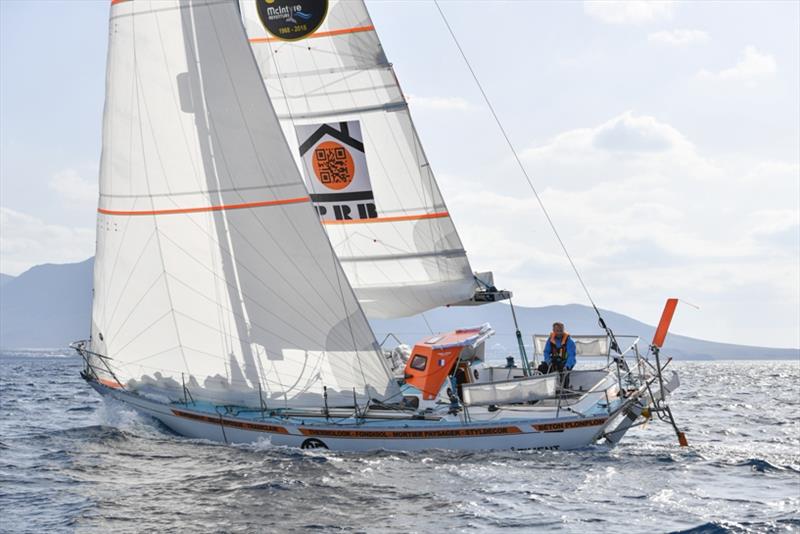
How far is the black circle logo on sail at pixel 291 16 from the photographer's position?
62.0 feet

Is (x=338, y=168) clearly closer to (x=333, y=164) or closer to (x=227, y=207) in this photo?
(x=333, y=164)

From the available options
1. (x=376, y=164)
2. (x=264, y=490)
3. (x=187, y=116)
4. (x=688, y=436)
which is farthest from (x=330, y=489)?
(x=688, y=436)

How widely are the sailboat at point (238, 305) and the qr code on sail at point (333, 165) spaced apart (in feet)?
13.2

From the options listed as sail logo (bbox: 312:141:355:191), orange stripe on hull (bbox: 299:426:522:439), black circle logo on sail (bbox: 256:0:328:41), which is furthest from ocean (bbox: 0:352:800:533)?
black circle logo on sail (bbox: 256:0:328:41)

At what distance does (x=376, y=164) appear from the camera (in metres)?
19.0

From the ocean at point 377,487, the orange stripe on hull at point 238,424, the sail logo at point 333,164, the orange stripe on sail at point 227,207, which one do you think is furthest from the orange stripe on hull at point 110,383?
the sail logo at point 333,164

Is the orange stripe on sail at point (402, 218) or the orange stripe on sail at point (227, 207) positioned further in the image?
the orange stripe on sail at point (402, 218)

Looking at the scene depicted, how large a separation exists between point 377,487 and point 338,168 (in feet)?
29.1

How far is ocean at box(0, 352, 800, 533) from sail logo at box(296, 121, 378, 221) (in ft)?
21.1

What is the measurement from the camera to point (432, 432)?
14.5 meters

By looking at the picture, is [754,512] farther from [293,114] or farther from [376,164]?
[293,114]

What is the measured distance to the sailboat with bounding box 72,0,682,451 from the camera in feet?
48.5

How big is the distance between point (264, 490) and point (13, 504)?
366cm

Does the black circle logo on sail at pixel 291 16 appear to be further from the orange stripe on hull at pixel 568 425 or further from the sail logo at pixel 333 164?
the orange stripe on hull at pixel 568 425
